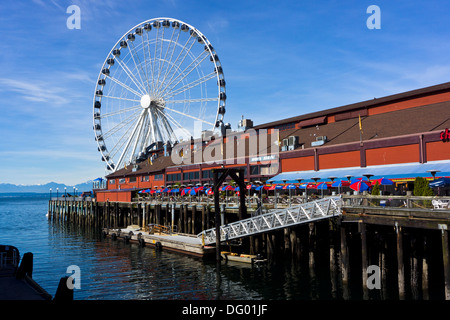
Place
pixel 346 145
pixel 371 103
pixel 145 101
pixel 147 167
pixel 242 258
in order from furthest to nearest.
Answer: pixel 147 167 → pixel 145 101 → pixel 371 103 → pixel 346 145 → pixel 242 258

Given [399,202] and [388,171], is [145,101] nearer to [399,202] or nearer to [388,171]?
[388,171]

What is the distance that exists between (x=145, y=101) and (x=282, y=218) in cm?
4710

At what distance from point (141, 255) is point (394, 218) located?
25.3 m

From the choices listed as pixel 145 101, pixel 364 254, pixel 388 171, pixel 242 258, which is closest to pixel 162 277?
pixel 242 258

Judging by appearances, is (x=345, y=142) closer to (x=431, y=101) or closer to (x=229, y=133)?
(x=431, y=101)

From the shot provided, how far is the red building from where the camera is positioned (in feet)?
116

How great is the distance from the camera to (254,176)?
5119 cm

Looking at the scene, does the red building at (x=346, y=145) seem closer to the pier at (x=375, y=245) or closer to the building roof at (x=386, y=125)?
the building roof at (x=386, y=125)

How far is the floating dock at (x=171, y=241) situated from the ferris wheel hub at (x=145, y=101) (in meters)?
27.1

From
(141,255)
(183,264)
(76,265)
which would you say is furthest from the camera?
(141,255)

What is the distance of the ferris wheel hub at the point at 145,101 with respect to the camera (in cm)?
6925

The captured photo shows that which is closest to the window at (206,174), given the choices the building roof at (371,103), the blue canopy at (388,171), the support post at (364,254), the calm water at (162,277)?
the building roof at (371,103)

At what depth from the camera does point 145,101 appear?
69.8 metres
